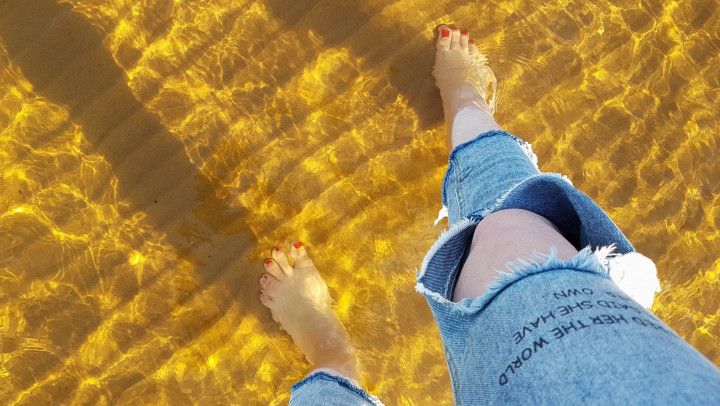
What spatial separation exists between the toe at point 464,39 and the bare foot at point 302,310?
1382 mm

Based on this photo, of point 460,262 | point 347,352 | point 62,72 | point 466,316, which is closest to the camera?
point 466,316

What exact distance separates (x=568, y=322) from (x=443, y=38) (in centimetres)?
220

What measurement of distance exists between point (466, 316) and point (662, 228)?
7.70ft

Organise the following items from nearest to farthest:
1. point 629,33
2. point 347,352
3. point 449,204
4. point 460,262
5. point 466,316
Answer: point 466,316
point 460,262
point 449,204
point 347,352
point 629,33

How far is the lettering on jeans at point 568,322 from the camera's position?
1126mm

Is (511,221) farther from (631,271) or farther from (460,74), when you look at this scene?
(460,74)

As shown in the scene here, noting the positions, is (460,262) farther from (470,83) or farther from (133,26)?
(133,26)

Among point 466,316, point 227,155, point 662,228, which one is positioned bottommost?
point 662,228

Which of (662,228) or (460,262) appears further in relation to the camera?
(662,228)

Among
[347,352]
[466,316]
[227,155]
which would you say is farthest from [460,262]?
[227,155]

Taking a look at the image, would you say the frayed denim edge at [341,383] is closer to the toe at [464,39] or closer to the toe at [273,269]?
the toe at [273,269]

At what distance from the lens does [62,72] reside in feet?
8.82

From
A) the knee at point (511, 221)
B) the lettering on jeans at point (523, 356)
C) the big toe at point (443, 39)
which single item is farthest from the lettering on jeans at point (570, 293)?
the big toe at point (443, 39)

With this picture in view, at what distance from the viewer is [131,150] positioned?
9.05 feet
